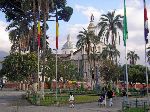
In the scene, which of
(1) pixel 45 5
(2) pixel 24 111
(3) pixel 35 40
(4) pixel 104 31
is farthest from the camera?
(4) pixel 104 31

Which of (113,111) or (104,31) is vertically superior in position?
(104,31)

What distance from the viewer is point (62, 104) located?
127ft

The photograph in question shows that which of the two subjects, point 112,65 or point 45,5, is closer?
point 45,5

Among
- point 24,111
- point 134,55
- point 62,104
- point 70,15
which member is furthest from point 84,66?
point 24,111

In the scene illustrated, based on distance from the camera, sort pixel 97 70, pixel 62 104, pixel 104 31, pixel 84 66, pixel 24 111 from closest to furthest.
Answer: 1. pixel 24 111
2. pixel 62 104
3. pixel 104 31
4. pixel 97 70
5. pixel 84 66

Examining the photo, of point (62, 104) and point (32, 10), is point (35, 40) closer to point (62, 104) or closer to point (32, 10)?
point (32, 10)

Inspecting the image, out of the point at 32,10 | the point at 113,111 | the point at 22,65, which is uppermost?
the point at 32,10

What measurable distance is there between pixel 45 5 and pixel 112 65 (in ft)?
92.5

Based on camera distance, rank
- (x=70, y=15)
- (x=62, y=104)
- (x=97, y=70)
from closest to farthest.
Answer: (x=62, y=104), (x=70, y=15), (x=97, y=70)

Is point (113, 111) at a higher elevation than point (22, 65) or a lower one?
lower

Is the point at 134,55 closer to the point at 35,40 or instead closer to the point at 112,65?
the point at 112,65

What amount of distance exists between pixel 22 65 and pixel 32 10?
678 cm

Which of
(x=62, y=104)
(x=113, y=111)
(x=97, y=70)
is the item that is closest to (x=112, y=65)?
(x=97, y=70)

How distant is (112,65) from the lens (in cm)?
7256
